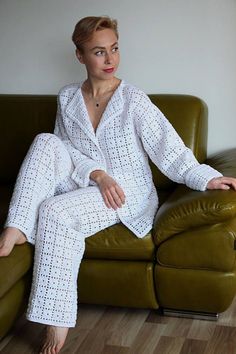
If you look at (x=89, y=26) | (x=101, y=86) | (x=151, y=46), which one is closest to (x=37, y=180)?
(x=101, y=86)

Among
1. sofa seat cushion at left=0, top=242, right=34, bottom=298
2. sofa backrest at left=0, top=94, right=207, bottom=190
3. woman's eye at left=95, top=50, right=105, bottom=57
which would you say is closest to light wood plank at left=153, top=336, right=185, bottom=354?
sofa seat cushion at left=0, top=242, right=34, bottom=298

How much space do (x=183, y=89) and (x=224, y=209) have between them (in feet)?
3.30

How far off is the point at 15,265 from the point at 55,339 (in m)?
0.31

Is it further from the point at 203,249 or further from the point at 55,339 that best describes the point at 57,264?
the point at 203,249

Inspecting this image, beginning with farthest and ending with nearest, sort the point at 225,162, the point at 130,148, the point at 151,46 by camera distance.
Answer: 1. the point at 151,46
2. the point at 225,162
3. the point at 130,148

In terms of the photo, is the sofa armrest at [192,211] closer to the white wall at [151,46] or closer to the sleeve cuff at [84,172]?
the sleeve cuff at [84,172]

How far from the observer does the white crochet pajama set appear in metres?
2.16

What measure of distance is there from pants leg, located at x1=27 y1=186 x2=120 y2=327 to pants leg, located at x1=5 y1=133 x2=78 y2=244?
0.05 metres

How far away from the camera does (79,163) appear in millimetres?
2498

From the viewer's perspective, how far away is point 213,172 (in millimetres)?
2303

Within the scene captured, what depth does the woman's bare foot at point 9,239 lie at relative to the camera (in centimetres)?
212

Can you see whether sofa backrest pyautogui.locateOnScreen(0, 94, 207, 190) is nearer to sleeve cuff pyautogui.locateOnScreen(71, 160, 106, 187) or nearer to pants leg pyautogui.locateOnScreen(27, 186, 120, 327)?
sleeve cuff pyautogui.locateOnScreen(71, 160, 106, 187)

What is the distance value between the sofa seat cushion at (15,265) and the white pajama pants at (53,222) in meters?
0.05

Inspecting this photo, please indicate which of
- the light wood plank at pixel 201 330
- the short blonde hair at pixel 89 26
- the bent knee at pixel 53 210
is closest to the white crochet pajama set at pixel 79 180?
the bent knee at pixel 53 210
